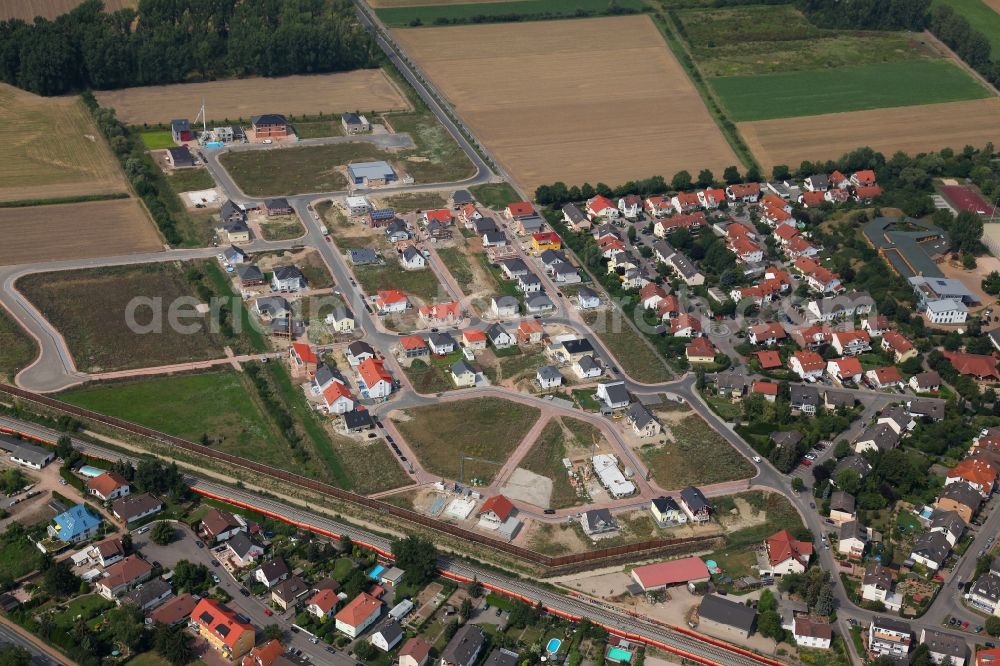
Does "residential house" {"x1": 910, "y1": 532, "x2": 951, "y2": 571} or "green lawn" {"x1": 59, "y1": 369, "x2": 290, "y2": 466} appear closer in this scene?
"residential house" {"x1": 910, "y1": 532, "x2": 951, "y2": 571}

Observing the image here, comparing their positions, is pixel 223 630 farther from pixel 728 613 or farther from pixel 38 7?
pixel 38 7

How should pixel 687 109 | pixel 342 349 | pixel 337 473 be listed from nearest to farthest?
pixel 337 473 → pixel 342 349 → pixel 687 109

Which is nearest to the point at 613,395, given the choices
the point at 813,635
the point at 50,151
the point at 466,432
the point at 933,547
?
the point at 466,432

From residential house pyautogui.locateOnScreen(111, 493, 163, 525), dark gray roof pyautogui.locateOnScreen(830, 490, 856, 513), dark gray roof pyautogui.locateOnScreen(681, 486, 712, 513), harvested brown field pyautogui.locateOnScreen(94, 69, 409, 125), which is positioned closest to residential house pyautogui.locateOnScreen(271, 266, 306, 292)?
residential house pyautogui.locateOnScreen(111, 493, 163, 525)

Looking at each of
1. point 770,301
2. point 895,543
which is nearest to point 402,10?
point 770,301

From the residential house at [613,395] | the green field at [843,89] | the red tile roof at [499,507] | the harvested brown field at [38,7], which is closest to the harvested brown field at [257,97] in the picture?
the harvested brown field at [38,7]

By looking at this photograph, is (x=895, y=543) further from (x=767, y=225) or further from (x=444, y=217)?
(x=444, y=217)

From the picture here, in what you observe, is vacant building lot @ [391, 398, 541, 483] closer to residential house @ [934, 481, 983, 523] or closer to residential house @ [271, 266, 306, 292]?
residential house @ [271, 266, 306, 292]

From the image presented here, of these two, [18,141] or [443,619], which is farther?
[18,141]
